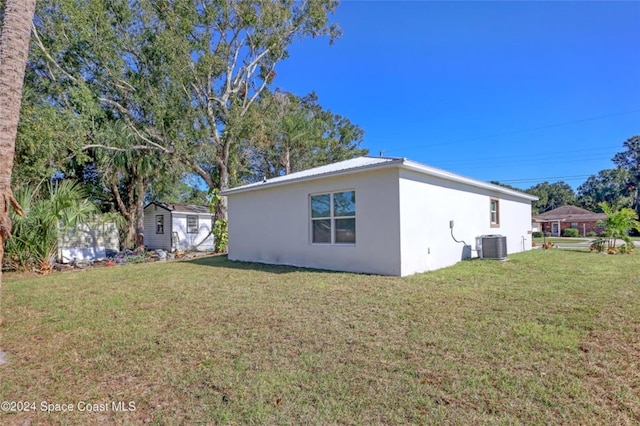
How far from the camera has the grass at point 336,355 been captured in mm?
2451

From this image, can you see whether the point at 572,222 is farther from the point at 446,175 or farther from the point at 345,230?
the point at 345,230

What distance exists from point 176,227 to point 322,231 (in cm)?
1355

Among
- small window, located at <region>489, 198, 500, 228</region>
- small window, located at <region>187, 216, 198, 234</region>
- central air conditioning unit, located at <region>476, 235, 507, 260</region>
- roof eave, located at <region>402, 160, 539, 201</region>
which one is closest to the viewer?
roof eave, located at <region>402, 160, 539, 201</region>

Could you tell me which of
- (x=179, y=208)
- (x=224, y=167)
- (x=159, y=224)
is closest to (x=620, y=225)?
(x=224, y=167)

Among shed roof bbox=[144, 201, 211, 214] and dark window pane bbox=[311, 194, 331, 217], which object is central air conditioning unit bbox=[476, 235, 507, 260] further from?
shed roof bbox=[144, 201, 211, 214]

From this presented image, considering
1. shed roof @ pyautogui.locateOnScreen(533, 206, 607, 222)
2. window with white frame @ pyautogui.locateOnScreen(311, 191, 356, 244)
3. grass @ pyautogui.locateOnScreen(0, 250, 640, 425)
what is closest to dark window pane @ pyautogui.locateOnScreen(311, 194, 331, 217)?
window with white frame @ pyautogui.locateOnScreen(311, 191, 356, 244)

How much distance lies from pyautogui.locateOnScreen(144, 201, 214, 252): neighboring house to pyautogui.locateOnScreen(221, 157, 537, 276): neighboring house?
8939 mm

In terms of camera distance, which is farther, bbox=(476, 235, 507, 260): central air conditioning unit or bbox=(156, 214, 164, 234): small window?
bbox=(156, 214, 164, 234): small window

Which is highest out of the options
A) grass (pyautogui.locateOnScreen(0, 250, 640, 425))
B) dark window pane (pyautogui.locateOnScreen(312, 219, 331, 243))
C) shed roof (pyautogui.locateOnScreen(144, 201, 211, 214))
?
shed roof (pyautogui.locateOnScreen(144, 201, 211, 214))

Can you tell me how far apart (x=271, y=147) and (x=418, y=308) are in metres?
18.1

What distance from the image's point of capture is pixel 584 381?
2.72 metres

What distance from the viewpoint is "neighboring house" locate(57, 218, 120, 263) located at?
1424 centimetres

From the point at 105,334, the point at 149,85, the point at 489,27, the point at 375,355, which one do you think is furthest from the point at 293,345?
the point at 149,85

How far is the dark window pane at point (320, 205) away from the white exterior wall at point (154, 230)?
13354mm
